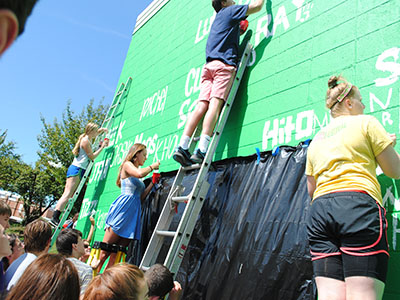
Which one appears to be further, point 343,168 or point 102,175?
point 102,175

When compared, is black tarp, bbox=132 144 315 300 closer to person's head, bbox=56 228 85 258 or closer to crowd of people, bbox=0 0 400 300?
crowd of people, bbox=0 0 400 300

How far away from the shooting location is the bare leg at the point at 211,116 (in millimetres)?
3188

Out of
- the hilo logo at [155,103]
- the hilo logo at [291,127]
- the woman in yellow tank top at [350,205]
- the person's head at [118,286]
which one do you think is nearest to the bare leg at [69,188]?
the hilo logo at [155,103]

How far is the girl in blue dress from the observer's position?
3732mm

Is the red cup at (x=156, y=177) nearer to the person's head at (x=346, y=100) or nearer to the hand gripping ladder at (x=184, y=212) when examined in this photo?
the hand gripping ladder at (x=184, y=212)

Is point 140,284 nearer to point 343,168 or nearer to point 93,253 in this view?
point 343,168

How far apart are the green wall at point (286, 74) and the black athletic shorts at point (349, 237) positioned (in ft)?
1.77

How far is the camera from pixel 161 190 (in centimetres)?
410

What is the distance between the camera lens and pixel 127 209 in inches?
151

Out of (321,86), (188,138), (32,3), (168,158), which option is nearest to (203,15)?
(168,158)

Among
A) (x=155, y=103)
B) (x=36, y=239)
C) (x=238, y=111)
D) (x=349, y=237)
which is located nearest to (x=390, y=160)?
(x=349, y=237)

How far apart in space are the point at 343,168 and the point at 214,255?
1.51 metres

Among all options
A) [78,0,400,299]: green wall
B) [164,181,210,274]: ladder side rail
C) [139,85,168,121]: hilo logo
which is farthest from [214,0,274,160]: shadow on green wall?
[139,85,168,121]: hilo logo

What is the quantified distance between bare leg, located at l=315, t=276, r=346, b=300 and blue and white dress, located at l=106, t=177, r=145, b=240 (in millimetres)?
2554
